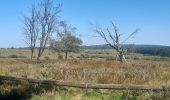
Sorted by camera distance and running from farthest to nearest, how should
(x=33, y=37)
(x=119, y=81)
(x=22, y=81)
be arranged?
(x=33, y=37), (x=119, y=81), (x=22, y=81)

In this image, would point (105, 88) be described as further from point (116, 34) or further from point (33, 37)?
point (33, 37)

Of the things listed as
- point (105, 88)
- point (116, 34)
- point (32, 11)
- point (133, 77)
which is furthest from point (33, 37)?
point (105, 88)

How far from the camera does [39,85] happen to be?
1276cm

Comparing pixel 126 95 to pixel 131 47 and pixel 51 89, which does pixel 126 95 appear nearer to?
pixel 51 89

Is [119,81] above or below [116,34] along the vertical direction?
below

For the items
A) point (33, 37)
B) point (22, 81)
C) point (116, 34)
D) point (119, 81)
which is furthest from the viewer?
point (33, 37)

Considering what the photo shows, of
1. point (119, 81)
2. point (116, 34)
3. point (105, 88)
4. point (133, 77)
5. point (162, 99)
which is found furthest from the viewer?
point (116, 34)

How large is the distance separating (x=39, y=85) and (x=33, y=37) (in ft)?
107

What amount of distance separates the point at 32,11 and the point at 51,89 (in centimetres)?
3378

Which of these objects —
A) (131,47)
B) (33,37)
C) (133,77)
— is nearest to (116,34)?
(131,47)

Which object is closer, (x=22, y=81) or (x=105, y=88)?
(x=105, y=88)

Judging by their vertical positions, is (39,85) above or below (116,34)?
below

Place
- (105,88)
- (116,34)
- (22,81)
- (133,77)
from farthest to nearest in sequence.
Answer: (116,34) < (133,77) < (22,81) < (105,88)

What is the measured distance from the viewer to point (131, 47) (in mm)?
45031
